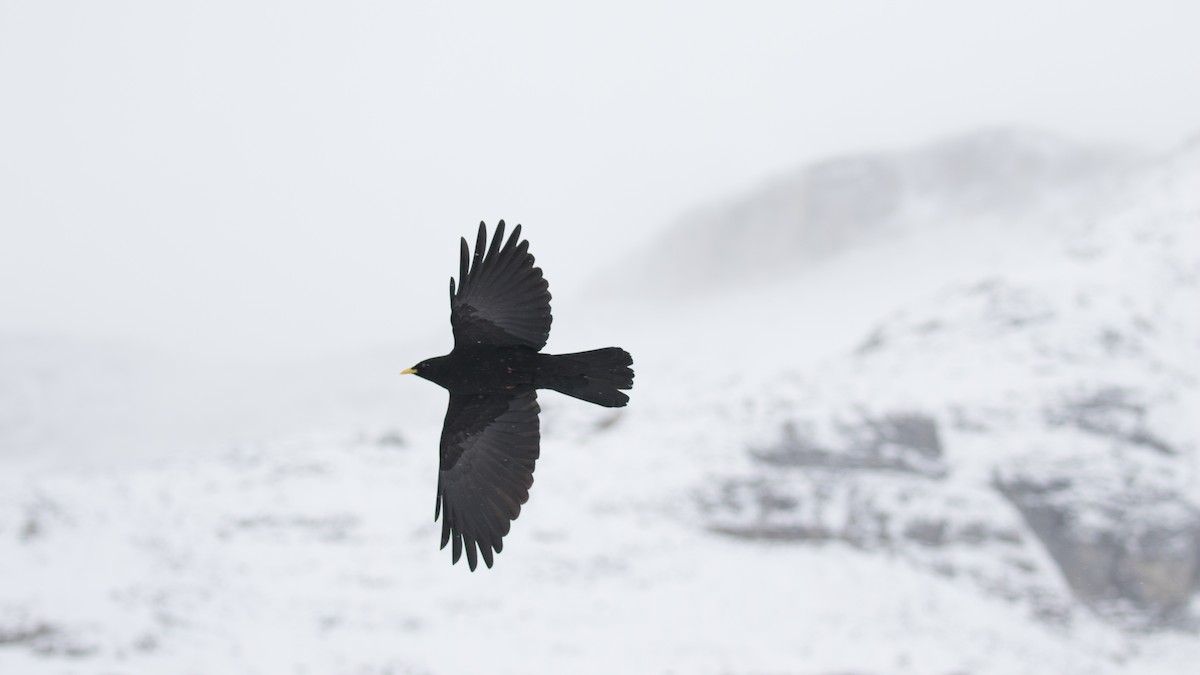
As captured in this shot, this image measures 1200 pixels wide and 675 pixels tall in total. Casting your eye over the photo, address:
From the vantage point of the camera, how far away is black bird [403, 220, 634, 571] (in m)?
8.05

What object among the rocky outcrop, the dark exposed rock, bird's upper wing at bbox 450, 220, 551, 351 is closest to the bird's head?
bird's upper wing at bbox 450, 220, 551, 351

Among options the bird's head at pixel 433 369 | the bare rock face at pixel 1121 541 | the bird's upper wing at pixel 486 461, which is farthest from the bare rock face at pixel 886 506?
the bird's head at pixel 433 369

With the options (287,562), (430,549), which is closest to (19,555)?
(287,562)

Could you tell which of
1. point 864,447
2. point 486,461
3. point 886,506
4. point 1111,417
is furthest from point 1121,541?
point 486,461

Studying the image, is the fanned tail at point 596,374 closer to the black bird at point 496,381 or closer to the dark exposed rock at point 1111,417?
the black bird at point 496,381

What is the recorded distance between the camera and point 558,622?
105 feet

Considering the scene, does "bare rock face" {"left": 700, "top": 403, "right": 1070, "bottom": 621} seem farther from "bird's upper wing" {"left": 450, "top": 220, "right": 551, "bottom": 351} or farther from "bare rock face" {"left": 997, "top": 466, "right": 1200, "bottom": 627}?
"bird's upper wing" {"left": 450, "top": 220, "right": 551, "bottom": 351}

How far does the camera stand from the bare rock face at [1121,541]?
132 ft

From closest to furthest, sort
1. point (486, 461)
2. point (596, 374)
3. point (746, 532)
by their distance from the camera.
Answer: point (596, 374)
point (486, 461)
point (746, 532)

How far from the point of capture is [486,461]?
29.2 feet

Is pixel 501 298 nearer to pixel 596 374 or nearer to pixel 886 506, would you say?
pixel 596 374

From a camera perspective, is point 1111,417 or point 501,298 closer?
point 501,298

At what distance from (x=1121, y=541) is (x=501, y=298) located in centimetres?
4027

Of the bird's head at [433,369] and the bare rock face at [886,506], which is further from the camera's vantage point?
the bare rock face at [886,506]
